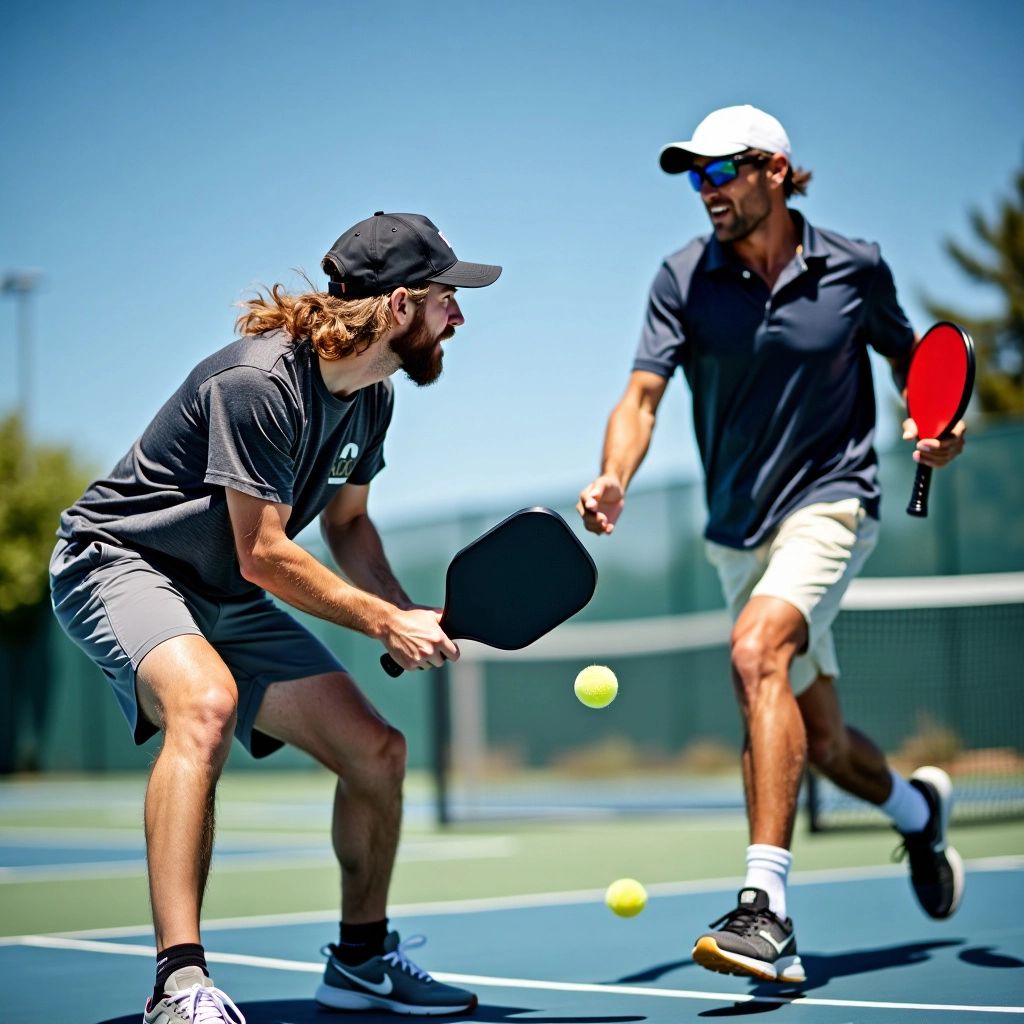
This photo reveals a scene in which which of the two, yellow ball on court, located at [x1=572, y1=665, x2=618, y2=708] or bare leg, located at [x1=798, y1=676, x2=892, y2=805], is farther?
bare leg, located at [x1=798, y1=676, x2=892, y2=805]

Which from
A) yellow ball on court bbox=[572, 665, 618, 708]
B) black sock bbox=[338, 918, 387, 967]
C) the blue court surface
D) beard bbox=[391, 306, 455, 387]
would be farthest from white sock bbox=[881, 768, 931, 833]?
beard bbox=[391, 306, 455, 387]

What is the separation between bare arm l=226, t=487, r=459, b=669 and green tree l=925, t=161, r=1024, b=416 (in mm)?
32915

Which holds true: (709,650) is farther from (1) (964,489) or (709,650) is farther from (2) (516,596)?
(2) (516,596)

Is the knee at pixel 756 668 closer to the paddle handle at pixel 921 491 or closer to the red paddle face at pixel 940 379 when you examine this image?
the paddle handle at pixel 921 491

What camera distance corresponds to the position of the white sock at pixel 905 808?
5395mm

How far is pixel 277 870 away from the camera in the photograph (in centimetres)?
847

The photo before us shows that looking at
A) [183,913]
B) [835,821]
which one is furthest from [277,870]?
[183,913]

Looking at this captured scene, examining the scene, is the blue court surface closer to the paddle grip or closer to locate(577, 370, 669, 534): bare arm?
the paddle grip

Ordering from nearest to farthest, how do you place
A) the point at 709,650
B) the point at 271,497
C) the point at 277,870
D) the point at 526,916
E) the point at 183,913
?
the point at 183,913 < the point at 271,497 < the point at 526,916 < the point at 277,870 < the point at 709,650

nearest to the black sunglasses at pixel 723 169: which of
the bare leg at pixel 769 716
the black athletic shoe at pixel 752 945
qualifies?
the bare leg at pixel 769 716

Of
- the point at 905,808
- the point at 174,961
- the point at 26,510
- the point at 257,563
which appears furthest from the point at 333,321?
the point at 26,510

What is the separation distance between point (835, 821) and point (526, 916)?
14.5 feet

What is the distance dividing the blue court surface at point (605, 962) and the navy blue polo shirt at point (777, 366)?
54.0 inches

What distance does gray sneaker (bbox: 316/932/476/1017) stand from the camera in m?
4.22
